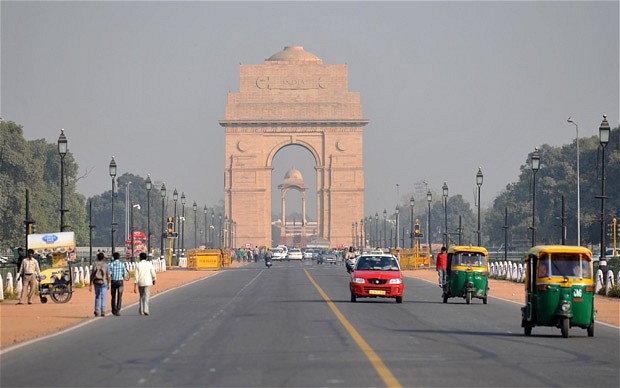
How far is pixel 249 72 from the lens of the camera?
484ft

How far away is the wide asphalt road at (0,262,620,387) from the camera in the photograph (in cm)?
1598

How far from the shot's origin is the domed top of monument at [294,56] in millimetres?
150250

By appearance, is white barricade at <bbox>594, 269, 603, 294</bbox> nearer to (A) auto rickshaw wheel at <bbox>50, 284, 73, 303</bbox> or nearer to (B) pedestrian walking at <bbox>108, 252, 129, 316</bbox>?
(A) auto rickshaw wheel at <bbox>50, 284, 73, 303</bbox>

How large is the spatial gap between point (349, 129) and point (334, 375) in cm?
13385

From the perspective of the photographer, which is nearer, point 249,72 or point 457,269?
point 457,269

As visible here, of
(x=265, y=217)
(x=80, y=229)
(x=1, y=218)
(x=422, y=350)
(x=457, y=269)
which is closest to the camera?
(x=422, y=350)

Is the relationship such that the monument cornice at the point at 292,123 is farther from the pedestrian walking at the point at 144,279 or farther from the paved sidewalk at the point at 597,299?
the pedestrian walking at the point at 144,279

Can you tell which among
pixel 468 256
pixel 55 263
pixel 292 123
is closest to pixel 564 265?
pixel 468 256

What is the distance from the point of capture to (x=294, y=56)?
15100 centimetres

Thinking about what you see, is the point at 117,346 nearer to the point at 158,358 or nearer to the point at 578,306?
the point at 158,358

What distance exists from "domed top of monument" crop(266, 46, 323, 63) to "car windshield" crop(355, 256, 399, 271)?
4491 inches

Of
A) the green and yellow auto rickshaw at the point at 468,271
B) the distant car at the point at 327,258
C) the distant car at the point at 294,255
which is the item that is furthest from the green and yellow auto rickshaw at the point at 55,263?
the distant car at the point at 294,255

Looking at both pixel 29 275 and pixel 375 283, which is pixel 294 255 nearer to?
pixel 375 283

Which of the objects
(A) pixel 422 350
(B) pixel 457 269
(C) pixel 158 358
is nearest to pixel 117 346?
(C) pixel 158 358
